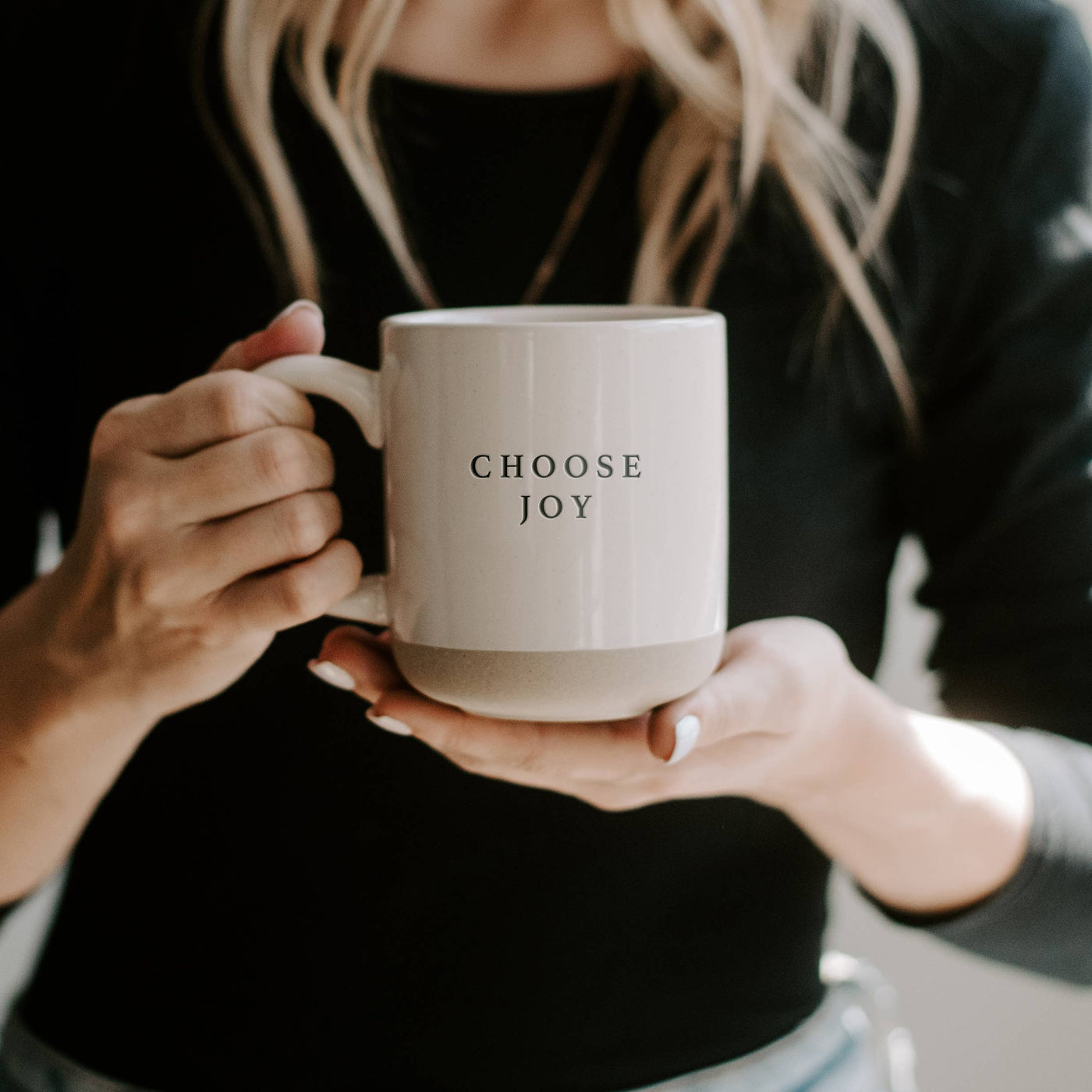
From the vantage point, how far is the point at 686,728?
0.56 m

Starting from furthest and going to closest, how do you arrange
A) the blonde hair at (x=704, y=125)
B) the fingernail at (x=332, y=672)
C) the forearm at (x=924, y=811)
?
the blonde hair at (x=704, y=125), the forearm at (x=924, y=811), the fingernail at (x=332, y=672)

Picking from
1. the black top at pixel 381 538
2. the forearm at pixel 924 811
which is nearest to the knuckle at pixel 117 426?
the black top at pixel 381 538

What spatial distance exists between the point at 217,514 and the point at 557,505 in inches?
6.4

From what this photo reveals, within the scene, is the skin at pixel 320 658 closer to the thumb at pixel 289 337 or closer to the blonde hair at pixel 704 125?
the thumb at pixel 289 337

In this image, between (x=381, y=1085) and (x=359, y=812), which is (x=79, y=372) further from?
(x=381, y=1085)

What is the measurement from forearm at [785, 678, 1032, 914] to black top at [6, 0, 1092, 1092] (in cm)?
5

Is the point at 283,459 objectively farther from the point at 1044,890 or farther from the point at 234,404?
the point at 1044,890

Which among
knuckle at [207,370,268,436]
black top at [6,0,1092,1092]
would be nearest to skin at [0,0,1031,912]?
knuckle at [207,370,268,436]

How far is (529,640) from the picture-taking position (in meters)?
0.56

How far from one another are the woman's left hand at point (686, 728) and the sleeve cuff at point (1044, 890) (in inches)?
7.5

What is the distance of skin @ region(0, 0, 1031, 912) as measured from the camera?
56cm

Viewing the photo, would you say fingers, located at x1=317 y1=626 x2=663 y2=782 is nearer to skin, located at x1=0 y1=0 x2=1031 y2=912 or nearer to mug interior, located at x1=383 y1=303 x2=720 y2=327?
skin, located at x1=0 y1=0 x2=1031 y2=912

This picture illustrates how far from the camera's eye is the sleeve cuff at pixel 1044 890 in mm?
807

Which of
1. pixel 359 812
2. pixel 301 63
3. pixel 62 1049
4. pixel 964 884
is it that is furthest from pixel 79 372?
pixel 964 884
